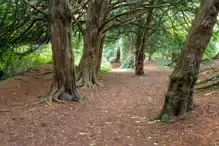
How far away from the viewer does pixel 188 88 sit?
15.7 ft

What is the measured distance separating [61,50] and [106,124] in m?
3.00

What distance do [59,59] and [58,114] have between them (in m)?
1.91

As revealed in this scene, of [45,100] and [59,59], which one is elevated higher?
[59,59]

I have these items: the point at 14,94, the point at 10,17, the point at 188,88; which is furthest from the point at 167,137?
the point at 10,17

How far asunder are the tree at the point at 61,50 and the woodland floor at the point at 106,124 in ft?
1.93

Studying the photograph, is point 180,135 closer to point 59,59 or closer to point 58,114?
point 58,114

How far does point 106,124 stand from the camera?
5.50m

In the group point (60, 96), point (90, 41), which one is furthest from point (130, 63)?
point (60, 96)

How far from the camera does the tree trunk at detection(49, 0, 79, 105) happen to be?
699 centimetres

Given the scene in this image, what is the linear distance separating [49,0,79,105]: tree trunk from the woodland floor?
0.58 meters

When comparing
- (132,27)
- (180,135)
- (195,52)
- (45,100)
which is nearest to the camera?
(180,135)

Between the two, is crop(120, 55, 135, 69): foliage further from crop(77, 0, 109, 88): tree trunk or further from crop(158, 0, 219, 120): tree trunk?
crop(158, 0, 219, 120): tree trunk

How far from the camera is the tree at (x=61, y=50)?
699 centimetres

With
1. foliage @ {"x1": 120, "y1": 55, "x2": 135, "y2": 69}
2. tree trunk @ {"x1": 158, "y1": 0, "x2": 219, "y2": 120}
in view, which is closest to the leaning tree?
tree trunk @ {"x1": 158, "y1": 0, "x2": 219, "y2": 120}
